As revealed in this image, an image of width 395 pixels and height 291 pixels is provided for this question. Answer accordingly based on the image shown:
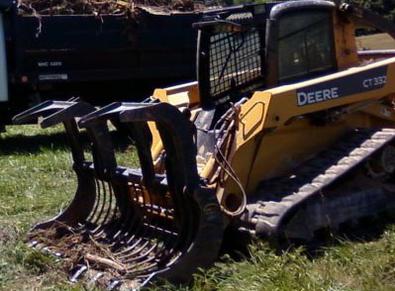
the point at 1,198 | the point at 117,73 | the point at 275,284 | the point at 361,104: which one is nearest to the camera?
the point at 275,284

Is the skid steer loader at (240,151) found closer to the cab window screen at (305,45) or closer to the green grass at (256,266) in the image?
the cab window screen at (305,45)

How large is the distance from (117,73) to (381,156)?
7.81 metres

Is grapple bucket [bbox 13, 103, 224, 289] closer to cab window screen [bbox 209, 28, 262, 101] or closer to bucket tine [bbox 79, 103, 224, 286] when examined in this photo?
bucket tine [bbox 79, 103, 224, 286]

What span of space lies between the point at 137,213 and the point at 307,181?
1356mm

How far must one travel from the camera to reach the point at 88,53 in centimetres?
1432

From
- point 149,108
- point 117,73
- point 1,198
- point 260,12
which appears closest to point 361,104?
point 260,12

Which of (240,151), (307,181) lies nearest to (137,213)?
(240,151)

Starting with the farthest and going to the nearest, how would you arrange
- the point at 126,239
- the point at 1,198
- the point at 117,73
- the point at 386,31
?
the point at 117,73, the point at 1,198, the point at 386,31, the point at 126,239

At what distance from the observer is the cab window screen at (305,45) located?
7.56 meters

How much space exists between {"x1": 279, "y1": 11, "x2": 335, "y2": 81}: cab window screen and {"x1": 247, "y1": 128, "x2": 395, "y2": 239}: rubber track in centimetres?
68

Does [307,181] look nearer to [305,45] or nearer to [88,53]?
[305,45]

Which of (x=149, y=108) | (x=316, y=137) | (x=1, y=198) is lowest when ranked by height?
(x=1, y=198)

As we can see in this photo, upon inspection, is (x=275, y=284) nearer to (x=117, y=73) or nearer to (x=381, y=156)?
(x=381, y=156)

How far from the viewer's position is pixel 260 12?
7.63m
